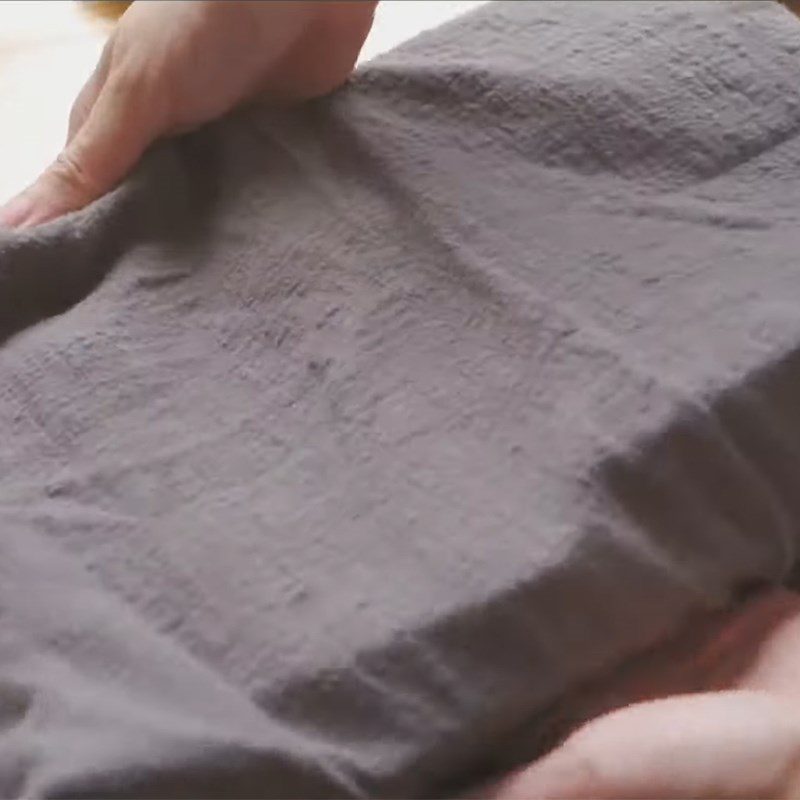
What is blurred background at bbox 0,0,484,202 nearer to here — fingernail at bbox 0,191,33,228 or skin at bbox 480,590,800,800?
fingernail at bbox 0,191,33,228

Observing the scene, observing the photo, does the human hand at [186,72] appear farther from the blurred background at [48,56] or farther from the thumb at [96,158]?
the blurred background at [48,56]

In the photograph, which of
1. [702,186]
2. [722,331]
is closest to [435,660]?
[722,331]

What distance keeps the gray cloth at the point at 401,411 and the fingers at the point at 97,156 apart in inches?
1.1

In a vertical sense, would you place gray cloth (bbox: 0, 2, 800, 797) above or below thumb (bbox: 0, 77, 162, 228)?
below

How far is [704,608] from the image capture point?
0.67 metres

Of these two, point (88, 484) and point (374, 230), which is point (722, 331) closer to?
point (374, 230)

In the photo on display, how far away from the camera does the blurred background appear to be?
3.54ft

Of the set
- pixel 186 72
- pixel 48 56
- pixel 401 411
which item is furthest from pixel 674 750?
pixel 48 56

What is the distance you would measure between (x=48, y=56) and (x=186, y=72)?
0.50 m

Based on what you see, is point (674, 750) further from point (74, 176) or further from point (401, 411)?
point (74, 176)

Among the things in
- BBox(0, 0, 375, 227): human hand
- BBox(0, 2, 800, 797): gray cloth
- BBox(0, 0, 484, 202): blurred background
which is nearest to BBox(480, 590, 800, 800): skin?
BBox(0, 2, 800, 797): gray cloth

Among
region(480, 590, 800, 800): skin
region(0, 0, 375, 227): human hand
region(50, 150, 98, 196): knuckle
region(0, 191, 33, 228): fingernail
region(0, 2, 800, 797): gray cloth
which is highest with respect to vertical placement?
region(0, 0, 375, 227): human hand

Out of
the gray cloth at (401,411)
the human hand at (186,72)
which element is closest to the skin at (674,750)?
the gray cloth at (401,411)

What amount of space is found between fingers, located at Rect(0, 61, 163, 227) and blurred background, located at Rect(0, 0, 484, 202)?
22 cm
